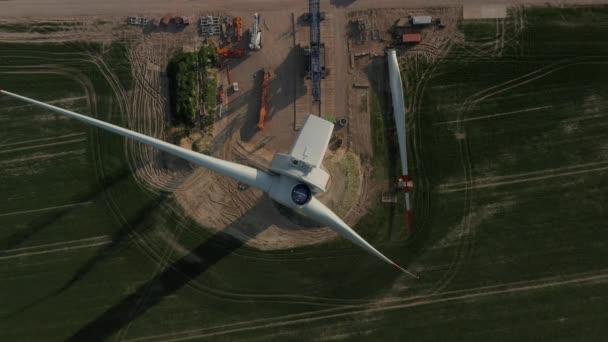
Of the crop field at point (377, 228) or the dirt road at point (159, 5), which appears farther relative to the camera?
the dirt road at point (159, 5)

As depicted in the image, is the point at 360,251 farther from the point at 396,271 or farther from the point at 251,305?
the point at 251,305

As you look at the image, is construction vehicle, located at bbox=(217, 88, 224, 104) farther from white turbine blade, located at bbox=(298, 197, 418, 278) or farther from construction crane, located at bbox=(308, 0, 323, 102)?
white turbine blade, located at bbox=(298, 197, 418, 278)

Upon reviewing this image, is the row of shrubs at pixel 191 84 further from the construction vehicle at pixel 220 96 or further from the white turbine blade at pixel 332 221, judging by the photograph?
the white turbine blade at pixel 332 221

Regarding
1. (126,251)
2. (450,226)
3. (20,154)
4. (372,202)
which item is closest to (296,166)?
(372,202)

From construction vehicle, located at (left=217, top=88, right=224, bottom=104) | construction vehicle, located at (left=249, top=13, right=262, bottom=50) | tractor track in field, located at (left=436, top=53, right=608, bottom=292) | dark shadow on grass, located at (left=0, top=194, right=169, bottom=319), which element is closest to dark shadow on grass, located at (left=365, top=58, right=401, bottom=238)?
tractor track in field, located at (left=436, top=53, right=608, bottom=292)

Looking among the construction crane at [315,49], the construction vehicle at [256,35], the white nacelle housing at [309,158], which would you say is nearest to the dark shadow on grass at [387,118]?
the construction crane at [315,49]

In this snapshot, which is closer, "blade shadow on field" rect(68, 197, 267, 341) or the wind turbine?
the wind turbine
